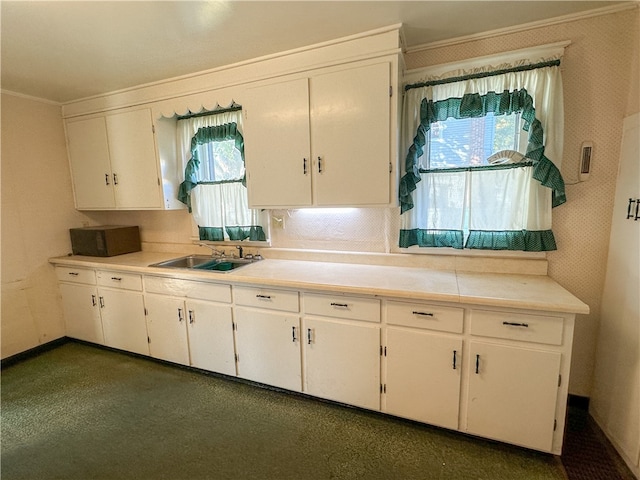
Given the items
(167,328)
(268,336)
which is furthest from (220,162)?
(268,336)

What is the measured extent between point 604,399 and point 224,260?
2905 mm

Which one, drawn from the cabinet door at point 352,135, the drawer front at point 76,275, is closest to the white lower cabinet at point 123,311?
the drawer front at point 76,275

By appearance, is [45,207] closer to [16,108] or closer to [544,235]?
[16,108]

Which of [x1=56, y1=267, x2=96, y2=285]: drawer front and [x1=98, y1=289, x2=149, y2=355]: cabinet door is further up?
[x1=56, y1=267, x2=96, y2=285]: drawer front

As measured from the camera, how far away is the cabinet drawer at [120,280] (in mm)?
2586

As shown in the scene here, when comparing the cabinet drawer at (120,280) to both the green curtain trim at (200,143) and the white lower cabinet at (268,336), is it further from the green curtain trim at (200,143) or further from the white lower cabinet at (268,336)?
the white lower cabinet at (268,336)

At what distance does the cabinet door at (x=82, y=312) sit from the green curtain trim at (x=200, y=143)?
4.13 ft

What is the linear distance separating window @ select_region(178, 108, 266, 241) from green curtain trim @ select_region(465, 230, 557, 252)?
1.72m

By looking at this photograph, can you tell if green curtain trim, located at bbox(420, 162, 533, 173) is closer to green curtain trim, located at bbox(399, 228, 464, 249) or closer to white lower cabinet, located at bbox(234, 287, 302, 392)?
green curtain trim, located at bbox(399, 228, 464, 249)

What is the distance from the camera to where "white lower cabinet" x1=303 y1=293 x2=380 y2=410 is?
73.2 inches

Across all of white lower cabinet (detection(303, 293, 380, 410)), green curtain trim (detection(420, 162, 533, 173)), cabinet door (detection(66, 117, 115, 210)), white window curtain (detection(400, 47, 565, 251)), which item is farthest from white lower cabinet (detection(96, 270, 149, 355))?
green curtain trim (detection(420, 162, 533, 173))

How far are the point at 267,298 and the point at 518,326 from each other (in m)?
1.51

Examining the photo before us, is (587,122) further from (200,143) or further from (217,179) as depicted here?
(200,143)

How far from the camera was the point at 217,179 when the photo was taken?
9.20 feet
